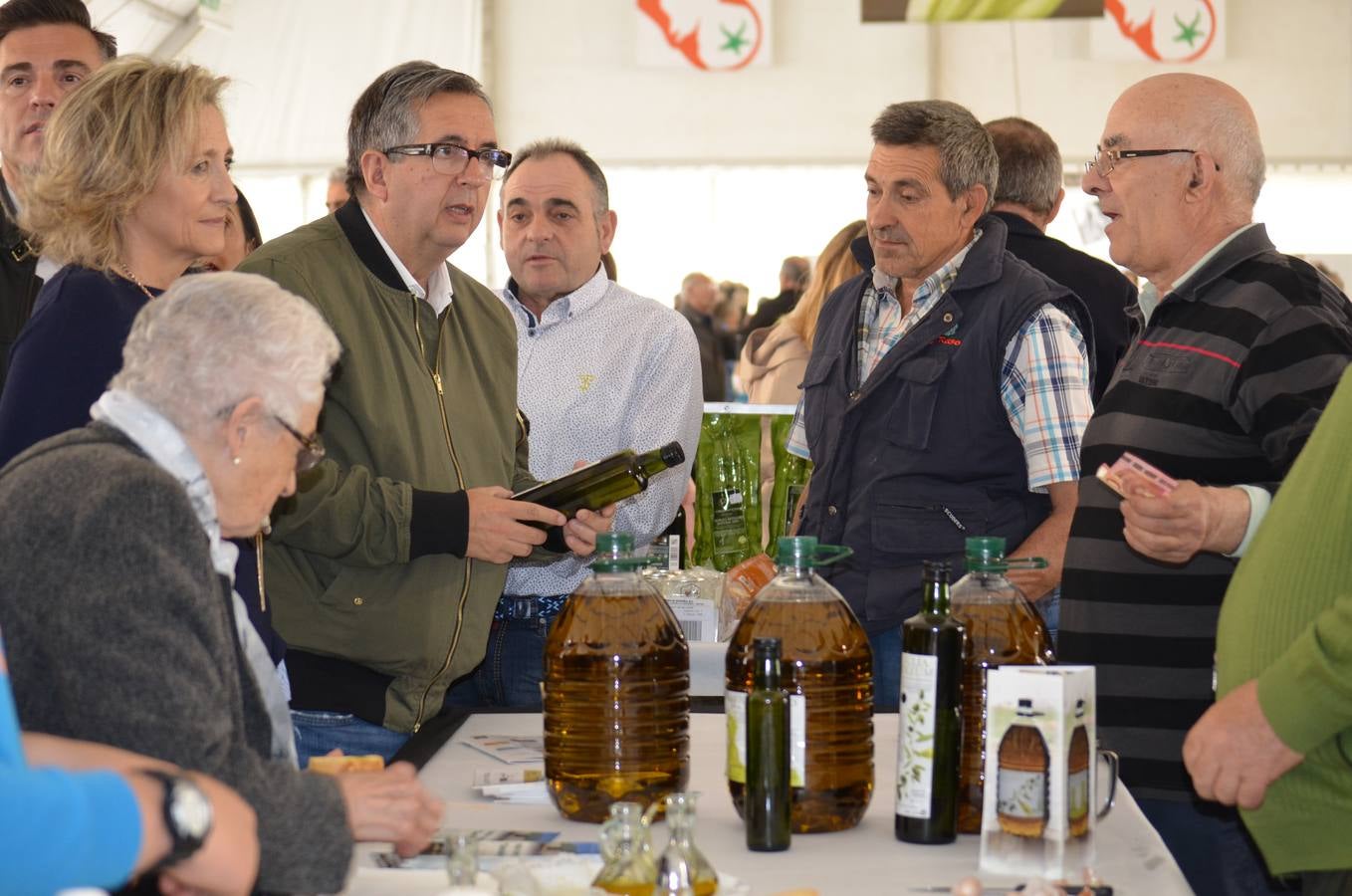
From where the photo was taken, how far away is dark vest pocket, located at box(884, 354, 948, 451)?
106 inches

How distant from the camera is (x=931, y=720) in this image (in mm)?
1551

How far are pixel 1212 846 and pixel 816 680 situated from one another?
0.88 metres

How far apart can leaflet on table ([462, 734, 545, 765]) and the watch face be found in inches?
34.6

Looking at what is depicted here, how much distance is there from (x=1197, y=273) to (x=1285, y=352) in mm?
226

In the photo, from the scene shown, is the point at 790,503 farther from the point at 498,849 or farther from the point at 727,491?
the point at 498,849

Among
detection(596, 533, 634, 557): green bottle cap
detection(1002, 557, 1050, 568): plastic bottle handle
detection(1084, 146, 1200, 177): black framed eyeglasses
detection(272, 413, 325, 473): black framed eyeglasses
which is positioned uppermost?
detection(1084, 146, 1200, 177): black framed eyeglasses

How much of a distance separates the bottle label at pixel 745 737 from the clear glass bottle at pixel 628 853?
0.23 metres

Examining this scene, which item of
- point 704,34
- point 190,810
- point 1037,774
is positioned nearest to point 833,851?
point 1037,774

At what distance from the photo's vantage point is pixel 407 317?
2.37m

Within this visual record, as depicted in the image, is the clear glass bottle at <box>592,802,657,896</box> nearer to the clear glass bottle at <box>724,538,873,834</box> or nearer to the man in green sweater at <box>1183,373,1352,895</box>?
the clear glass bottle at <box>724,538,873,834</box>

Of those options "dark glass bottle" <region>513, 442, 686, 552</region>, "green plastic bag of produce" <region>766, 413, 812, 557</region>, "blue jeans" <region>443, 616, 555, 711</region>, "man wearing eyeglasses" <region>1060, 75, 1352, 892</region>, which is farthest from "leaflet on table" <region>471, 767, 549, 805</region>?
"green plastic bag of produce" <region>766, 413, 812, 557</region>

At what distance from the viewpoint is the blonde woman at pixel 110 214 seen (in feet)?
5.82

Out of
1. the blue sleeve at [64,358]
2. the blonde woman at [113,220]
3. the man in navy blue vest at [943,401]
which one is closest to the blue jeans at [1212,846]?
the man in navy blue vest at [943,401]

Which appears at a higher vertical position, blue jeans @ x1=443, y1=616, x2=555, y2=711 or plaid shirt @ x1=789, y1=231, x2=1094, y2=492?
plaid shirt @ x1=789, y1=231, x2=1094, y2=492
